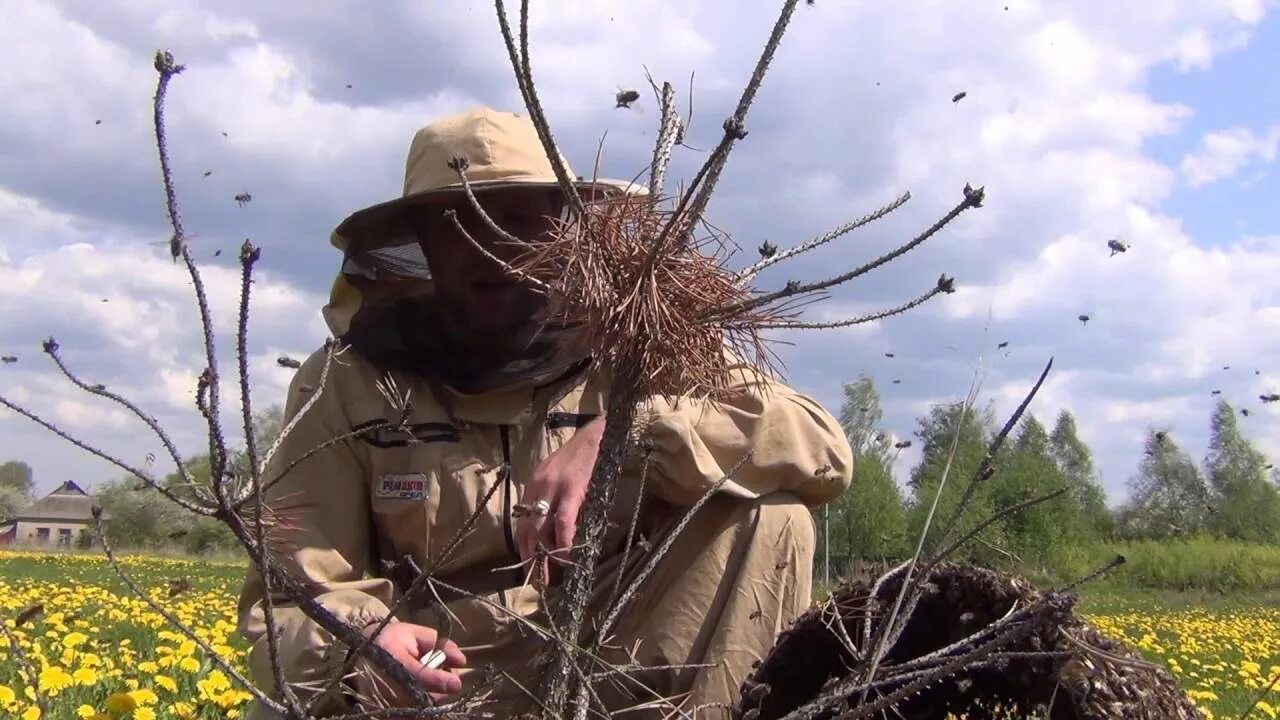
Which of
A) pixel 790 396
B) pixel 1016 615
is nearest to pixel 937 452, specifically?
pixel 790 396

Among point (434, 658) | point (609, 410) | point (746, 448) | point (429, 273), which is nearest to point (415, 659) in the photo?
point (434, 658)

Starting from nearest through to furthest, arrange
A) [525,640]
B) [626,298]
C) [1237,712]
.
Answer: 1. [626,298]
2. [525,640]
3. [1237,712]

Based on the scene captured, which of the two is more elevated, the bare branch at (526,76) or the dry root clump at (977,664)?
the bare branch at (526,76)

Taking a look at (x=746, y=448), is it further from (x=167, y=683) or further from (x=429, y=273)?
(x=167, y=683)

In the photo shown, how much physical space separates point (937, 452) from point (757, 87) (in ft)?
5.01

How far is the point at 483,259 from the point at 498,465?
595 millimetres

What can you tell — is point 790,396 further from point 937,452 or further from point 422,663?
point 422,663

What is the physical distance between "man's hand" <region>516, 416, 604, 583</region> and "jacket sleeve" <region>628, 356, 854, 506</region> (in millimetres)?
422

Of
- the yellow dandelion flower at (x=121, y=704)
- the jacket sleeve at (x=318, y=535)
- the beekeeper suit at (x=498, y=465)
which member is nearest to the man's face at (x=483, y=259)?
the beekeeper suit at (x=498, y=465)

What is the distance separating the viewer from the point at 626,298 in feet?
5.68

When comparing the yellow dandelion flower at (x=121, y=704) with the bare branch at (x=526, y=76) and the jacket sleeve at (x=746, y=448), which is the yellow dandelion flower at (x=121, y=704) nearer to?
the jacket sleeve at (x=746, y=448)

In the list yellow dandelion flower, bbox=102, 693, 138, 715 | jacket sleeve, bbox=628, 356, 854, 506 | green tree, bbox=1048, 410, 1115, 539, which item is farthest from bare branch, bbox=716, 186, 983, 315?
green tree, bbox=1048, 410, 1115, 539

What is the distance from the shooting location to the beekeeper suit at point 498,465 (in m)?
2.75

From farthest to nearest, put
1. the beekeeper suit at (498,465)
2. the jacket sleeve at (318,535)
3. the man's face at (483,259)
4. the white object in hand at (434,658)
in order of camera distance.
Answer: the man's face at (483,259)
the beekeeper suit at (498,465)
the jacket sleeve at (318,535)
the white object in hand at (434,658)
